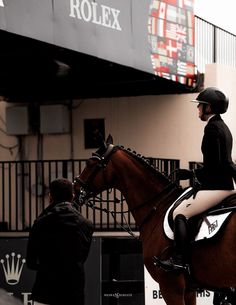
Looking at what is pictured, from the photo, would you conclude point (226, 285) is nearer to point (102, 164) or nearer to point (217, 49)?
point (102, 164)

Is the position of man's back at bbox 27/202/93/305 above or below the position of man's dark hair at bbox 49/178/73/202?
below

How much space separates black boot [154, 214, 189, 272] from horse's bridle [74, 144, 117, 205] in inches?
59.9

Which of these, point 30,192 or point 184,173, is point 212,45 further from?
point 184,173

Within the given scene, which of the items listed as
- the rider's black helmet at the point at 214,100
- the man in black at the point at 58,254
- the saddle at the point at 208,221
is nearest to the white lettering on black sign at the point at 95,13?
the rider's black helmet at the point at 214,100

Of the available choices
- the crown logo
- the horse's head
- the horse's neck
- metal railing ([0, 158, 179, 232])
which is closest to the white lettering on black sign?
the horse's head

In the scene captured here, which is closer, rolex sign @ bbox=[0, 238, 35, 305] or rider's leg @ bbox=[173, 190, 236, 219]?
rider's leg @ bbox=[173, 190, 236, 219]

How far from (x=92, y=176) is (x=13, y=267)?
3372 millimetres

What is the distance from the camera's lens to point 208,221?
34.5 ft

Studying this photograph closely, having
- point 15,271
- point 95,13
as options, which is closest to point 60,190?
point 15,271

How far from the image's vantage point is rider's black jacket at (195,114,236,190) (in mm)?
10502

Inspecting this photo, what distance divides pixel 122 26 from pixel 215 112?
482cm

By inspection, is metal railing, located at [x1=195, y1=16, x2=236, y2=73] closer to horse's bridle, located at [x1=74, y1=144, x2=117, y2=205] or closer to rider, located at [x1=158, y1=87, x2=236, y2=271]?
horse's bridle, located at [x1=74, y1=144, x2=117, y2=205]

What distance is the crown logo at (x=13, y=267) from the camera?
14.4 meters

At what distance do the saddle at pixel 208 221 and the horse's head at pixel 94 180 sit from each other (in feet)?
3.97
